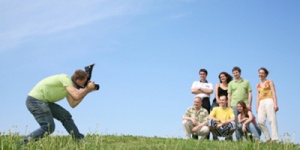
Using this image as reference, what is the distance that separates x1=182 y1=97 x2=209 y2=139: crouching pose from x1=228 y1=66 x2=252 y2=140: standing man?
0.98 m

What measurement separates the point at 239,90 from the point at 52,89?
654cm

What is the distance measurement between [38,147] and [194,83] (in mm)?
7015

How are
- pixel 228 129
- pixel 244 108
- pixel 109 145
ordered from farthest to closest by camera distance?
pixel 228 129 → pixel 244 108 → pixel 109 145

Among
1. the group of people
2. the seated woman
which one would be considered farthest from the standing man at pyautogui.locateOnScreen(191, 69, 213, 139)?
the seated woman

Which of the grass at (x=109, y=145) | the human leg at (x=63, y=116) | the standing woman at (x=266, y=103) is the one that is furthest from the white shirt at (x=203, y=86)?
the human leg at (x=63, y=116)

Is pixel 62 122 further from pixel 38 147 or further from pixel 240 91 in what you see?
pixel 240 91

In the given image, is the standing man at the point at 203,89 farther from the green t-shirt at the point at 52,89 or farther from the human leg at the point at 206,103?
the green t-shirt at the point at 52,89

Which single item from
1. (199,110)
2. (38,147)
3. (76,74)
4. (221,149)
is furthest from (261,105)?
(38,147)

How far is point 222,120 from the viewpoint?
1488 centimetres

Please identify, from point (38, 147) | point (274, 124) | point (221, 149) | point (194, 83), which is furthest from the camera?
point (194, 83)

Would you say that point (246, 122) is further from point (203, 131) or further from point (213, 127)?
point (203, 131)

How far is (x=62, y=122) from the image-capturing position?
1178 centimetres

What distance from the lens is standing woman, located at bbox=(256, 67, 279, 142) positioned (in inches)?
572

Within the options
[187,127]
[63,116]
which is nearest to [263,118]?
[187,127]
